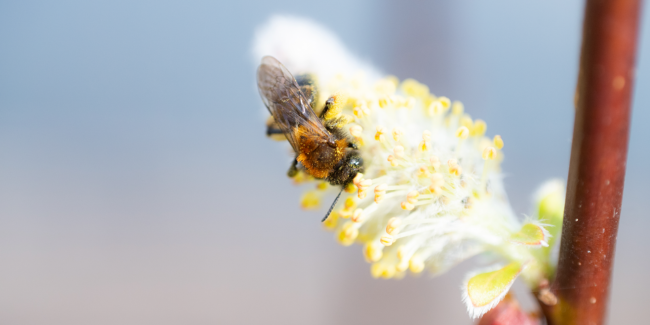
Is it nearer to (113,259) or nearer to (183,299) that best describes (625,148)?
(183,299)

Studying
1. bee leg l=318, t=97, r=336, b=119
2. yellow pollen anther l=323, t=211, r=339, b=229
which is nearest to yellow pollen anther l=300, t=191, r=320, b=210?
yellow pollen anther l=323, t=211, r=339, b=229

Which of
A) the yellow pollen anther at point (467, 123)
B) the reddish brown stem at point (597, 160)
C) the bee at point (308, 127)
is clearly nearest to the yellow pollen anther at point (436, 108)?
the yellow pollen anther at point (467, 123)

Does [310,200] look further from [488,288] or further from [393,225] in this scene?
[488,288]

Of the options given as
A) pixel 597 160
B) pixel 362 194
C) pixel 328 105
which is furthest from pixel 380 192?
Result: pixel 597 160

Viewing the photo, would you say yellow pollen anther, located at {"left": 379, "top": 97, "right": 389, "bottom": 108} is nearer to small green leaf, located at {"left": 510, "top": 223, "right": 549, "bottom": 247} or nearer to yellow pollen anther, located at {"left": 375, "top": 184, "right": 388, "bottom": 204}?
yellow pollen anther, located at {"left": 375, "top": 184, "right": 388, "bottom": 204}

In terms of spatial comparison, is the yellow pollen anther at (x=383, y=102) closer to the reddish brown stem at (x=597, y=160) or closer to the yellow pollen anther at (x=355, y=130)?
the yellow pollen anther at (x=355, y=130)
